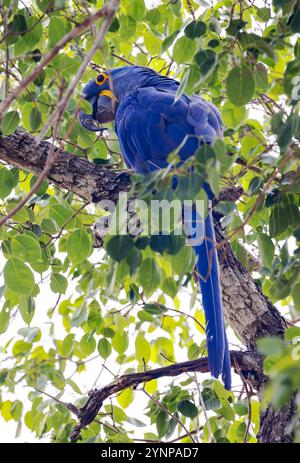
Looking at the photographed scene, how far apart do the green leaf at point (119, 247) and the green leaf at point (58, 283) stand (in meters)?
1.00

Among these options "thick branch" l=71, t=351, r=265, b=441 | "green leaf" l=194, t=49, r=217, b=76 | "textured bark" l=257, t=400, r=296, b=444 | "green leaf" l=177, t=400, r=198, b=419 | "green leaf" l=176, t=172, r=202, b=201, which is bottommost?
"textured bark" l=257, t=400, r=296, b=444

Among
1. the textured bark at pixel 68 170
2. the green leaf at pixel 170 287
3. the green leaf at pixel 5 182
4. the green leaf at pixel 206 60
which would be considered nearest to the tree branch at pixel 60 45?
the green leaf at pixel 206 60

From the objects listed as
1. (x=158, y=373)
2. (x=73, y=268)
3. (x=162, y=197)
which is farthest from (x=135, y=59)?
(x=162, y=197)

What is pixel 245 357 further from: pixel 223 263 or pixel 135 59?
pixel 135 59

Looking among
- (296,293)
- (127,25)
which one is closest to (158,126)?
(127,25)

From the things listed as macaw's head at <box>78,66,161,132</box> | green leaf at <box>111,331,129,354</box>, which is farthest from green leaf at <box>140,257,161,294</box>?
macaw's head at <box>78,66,161,132</box>

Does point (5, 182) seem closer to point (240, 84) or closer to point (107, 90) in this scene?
point (240, 84)

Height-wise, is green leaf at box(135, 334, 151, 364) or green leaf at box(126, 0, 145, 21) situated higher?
green leaf at box(126, 0, 145, 21)

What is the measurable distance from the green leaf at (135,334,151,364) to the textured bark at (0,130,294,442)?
379 mm

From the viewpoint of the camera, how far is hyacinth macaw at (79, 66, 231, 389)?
7.47 ft

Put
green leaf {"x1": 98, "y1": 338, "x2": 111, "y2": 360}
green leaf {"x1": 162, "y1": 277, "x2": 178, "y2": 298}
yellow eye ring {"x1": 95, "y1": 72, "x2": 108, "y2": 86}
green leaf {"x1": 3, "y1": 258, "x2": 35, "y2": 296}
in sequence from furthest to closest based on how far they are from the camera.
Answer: yellow eye ring {"x1": 95, "y1": 72, "x2": 108, "y2": 86} → green leaf {"x1": 98, "y1": 338, "x2": 111, "y2": 360} → green leaf {"x1": 3, "y1": 258, "x2": 35, "y2": 296} → green leaf {"x1": 162, "y1": 277, "x2": 178, "y2": 298}

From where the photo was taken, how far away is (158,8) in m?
2.45

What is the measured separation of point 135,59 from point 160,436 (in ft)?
5.95

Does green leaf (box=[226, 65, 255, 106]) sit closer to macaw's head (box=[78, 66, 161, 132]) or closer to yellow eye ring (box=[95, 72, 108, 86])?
macaw's head (box=[78, 66, 161, 132])
